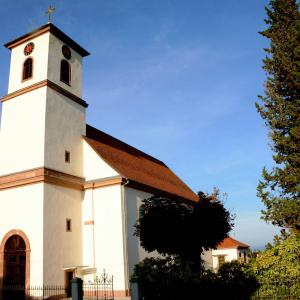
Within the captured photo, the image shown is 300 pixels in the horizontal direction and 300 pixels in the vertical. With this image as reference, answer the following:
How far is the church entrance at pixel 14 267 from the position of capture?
64.8 ft

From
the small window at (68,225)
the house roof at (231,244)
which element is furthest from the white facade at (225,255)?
the small window at (68,225)

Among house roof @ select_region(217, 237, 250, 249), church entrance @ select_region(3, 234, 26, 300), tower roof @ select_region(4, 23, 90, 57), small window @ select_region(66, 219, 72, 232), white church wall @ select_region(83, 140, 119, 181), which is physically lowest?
church entrance @ select_region(3, 234, 26, 300)

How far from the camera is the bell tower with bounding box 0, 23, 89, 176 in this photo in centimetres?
2167

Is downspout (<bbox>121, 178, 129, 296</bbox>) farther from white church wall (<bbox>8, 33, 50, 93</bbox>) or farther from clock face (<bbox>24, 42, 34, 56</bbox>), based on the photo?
clock face (<bbox>24, 42, 34, 56</bbox>)

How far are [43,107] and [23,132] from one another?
2.00m

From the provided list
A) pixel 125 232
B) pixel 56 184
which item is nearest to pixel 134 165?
pixel 125 232

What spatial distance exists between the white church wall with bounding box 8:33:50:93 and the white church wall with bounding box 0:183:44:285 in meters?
6.98

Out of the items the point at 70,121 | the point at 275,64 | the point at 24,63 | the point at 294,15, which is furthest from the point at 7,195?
the point at 294,15

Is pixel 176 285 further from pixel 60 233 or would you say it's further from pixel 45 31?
pixel 45 31

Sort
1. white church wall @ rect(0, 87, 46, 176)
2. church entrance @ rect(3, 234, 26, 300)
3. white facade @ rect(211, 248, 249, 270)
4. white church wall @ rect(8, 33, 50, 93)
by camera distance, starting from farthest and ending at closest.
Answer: white facade @ rect(211, 248, 249, 270) → white church wall @ rect(8, 33, 50, 93) → white church wall @ rect(0, 87, 46, 176) → church entrance @ rect(3, 234, 26, 300)

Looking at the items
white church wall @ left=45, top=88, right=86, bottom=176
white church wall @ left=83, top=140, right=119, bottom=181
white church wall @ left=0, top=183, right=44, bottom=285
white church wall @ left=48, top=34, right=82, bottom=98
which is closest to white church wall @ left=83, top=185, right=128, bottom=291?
white church wall @ left=83, top=140, right=119, bottom=181

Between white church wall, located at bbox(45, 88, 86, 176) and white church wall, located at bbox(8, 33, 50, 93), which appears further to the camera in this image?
white church wall, located at bbox(8, 33, 50, 93)

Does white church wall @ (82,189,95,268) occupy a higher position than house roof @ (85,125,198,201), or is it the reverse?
house roof @ (85,125,198,201)

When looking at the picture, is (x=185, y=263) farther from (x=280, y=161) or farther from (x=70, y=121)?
(x=70, y=121)
